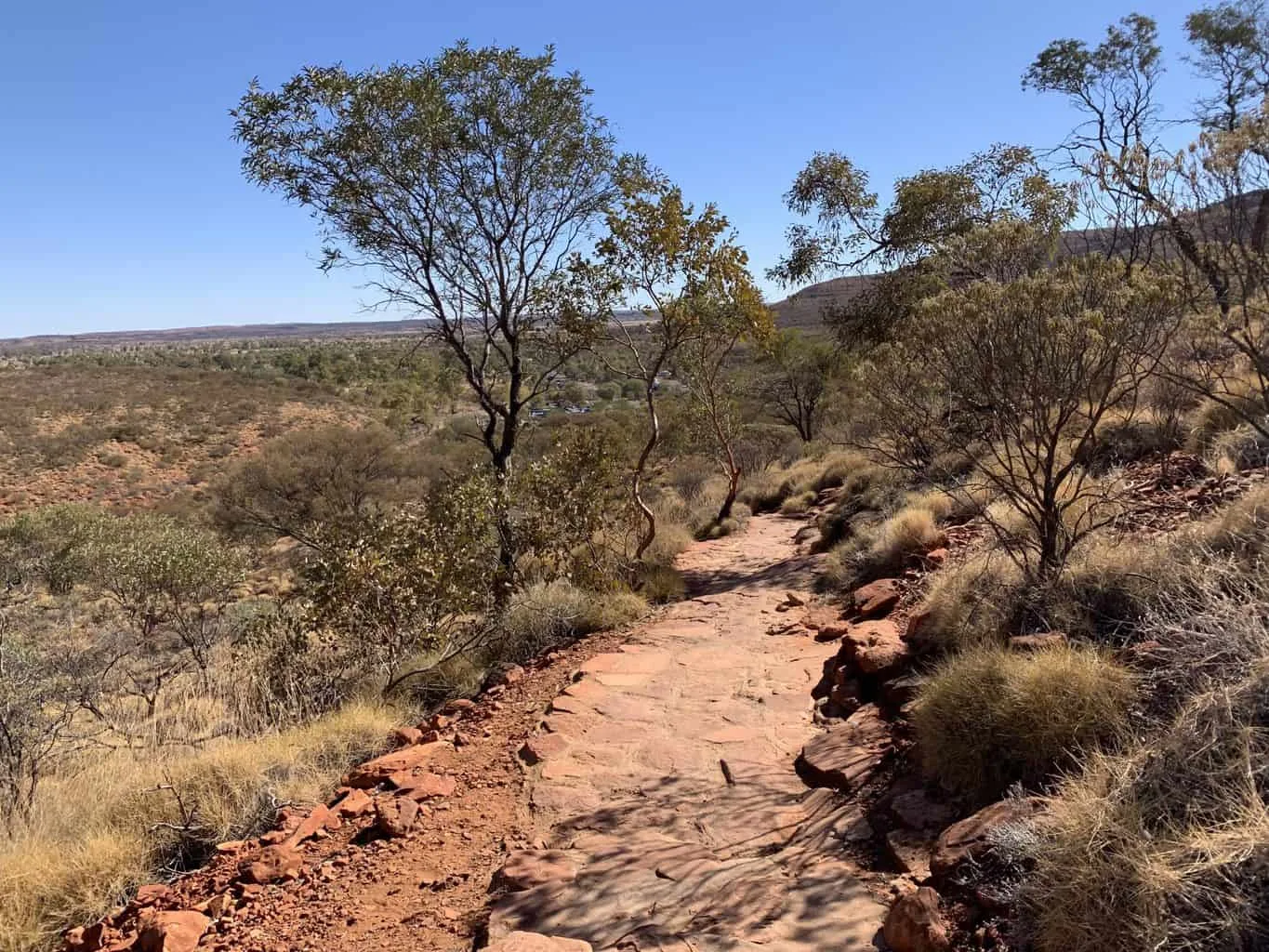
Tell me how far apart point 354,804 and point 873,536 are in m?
6.44

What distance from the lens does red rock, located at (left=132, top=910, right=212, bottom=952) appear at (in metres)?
3.15

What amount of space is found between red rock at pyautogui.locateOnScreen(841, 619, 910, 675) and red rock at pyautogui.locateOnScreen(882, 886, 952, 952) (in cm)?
249

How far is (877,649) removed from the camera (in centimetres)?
529

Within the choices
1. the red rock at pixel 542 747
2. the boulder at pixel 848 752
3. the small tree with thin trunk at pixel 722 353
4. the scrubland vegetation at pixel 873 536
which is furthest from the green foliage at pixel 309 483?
the boulder at pixel 848 752

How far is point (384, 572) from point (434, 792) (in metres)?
3.28

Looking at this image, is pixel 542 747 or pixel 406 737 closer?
pixel 542 747

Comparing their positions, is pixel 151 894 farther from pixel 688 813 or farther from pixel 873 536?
pixel 873 536

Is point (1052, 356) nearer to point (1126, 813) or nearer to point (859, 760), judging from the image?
point (859, 760)

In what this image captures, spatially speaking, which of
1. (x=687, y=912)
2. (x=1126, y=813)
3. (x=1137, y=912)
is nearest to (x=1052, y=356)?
(x=1126, y=813)

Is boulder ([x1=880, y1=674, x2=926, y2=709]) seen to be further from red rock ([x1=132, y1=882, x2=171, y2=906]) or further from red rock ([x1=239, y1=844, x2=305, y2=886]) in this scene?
red rock ([x1=132, y1=882, x2=171, y2=906])

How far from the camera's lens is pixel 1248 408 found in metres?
6.93

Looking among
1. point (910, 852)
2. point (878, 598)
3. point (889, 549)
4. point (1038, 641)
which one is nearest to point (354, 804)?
point (910, 852)

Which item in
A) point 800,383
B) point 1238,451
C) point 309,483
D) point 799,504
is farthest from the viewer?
point 800,383

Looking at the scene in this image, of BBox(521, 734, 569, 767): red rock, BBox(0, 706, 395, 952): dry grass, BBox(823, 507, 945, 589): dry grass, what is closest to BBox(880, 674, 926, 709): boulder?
BBox(521, 734, 569, 767): red rock
